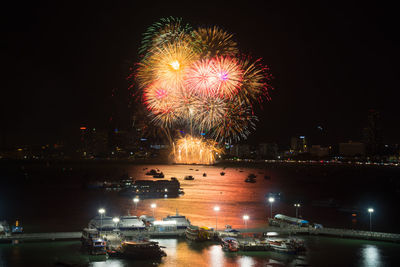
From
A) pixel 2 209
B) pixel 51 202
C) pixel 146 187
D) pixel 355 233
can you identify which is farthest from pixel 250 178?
pixel 355 233

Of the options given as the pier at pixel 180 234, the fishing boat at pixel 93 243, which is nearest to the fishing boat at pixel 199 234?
the pier at pixel 180 234

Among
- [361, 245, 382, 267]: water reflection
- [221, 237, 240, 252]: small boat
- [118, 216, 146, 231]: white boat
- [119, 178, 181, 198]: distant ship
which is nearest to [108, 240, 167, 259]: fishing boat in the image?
[221, 237, 240, 252]: small boat

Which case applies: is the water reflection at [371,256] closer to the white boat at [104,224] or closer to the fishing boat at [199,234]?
the fishing boat at [199,234]

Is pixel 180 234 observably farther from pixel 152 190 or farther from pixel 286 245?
pixel 152 190

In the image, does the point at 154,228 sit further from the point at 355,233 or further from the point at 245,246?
the point at 355,233

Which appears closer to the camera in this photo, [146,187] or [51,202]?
[51,202]

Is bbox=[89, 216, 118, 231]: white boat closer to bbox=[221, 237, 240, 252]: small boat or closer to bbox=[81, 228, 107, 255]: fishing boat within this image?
bbox=[81, 228, 107, 255]: fishing boat

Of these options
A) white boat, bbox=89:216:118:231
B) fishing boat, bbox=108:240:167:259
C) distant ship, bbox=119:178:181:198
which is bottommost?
distant ship, bbox=119:178:181:198
